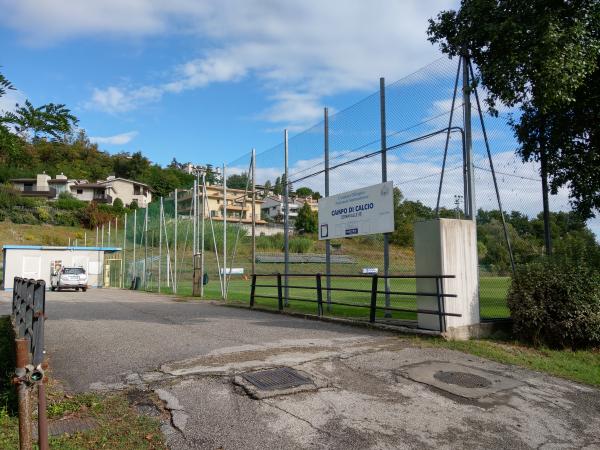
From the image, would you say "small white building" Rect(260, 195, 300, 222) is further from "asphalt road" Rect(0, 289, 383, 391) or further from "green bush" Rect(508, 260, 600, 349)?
"green bush" Rect(508, 260, 600, 349)

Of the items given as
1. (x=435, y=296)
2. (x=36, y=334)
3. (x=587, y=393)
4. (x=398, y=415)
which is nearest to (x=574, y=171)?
(x=435, y=296)

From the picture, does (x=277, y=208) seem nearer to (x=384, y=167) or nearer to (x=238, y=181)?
(x=238, y=181)

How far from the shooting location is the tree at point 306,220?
13.9m

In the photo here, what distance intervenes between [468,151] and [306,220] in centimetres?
639

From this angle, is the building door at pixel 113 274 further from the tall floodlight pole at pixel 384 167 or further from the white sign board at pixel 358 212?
the tall floodlight pole at pixel 384 167

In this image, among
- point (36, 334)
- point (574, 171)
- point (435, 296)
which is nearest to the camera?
point (36, 334)

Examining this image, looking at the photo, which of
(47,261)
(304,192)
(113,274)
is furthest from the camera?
(113,274)

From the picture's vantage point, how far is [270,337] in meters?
8.41

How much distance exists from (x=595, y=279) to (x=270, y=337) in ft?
16.8

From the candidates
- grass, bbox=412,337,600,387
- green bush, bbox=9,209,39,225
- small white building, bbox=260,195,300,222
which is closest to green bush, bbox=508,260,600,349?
grass, bbox=412,337,600,387

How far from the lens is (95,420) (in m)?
4.47

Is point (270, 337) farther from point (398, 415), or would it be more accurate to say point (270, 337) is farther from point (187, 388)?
point (398, 415)

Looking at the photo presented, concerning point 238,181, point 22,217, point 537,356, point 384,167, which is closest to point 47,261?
point 238,181

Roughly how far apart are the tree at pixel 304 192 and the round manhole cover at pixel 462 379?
8040 millimetres
